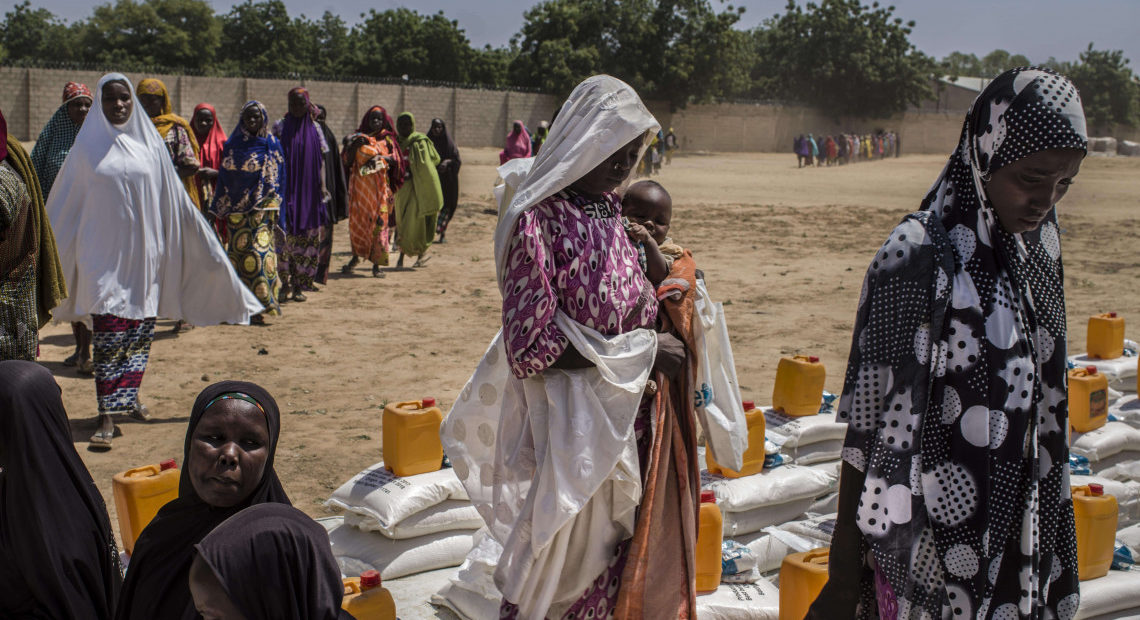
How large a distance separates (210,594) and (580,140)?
1.45 m

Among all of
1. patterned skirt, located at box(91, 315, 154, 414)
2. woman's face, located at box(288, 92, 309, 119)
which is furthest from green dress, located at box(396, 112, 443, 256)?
patterned skirt, located at box(91, 315, 154, 414)

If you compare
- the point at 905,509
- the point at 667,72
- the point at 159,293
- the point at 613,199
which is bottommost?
the point at 159,293

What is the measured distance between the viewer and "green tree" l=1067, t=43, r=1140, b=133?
2464 inches

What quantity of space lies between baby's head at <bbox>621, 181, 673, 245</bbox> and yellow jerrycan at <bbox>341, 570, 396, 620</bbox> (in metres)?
1.36

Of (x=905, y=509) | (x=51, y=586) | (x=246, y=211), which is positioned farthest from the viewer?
(x=246, y=211)

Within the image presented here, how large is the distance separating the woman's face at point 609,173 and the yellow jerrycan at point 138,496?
71.9 inches

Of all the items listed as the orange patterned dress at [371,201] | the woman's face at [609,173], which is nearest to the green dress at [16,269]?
the woman's face at [609,173]

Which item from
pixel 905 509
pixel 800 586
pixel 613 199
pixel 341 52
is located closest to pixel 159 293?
pixel 613 199

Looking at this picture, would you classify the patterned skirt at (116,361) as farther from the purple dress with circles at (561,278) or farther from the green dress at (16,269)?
the purple dress with circles at (561,278)

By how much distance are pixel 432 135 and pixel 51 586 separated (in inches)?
426

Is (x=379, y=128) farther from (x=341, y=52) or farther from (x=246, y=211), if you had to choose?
(x=341, y=52)

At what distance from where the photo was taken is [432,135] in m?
13.0

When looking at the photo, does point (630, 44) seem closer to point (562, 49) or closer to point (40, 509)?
point (562, 49)

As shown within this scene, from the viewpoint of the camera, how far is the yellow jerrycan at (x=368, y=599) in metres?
2.98
